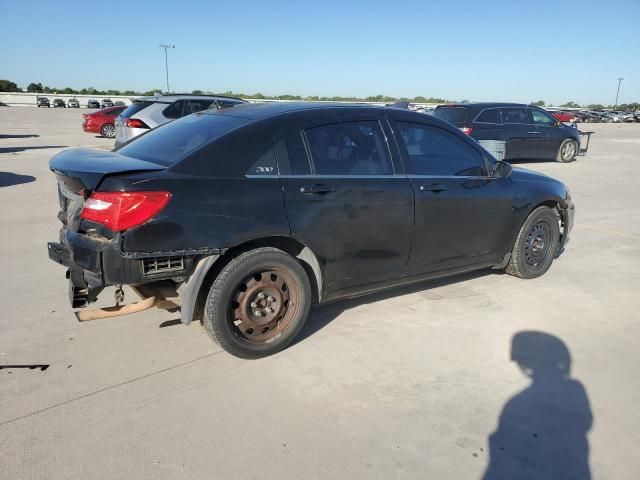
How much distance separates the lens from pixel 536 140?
14.6m

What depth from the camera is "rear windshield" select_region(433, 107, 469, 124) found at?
13.5m

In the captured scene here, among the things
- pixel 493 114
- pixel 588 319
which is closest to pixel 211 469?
pixel 588 319

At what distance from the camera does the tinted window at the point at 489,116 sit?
532 inches

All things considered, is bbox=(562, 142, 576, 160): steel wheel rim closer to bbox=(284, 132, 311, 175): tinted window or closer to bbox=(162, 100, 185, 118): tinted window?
bbox=(162, 100, 185, 118): tinted window

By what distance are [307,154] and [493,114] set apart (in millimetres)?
11643

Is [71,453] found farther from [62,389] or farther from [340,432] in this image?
[340,432]

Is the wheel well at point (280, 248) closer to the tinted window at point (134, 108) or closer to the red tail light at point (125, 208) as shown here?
the red tail light at point (125, 208)

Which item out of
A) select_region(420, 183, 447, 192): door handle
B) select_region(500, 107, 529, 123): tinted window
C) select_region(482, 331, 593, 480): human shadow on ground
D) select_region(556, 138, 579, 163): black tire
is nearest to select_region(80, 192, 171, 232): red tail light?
select_region(420, 183, 447, 192): door handle

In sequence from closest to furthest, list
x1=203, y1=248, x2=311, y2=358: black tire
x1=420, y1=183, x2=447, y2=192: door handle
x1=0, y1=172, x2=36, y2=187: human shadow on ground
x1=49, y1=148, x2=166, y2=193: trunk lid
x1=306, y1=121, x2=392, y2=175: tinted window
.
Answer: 1. x1=49, y1=148, x2=166, y2=193: trunk lid
2. x1=203, y1=248, x2=311, y2=358: black tire
3. x1=306, y1=121, x2=392, y2=175: tinted window
4. x1=420, y1=183, x2=447, y2=192: door handle
5. x1=0, y1=172, x2=36, y2=187: human shadow on ground

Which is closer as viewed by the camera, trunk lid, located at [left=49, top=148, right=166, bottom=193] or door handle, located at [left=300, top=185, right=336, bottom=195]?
trunk lid, located at [left=49, top=148, right=166, bottom=193]

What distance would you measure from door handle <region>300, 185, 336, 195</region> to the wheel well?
0.34 metres

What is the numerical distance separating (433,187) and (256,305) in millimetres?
1691

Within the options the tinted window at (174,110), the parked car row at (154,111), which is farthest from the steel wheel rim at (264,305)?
the tinted window at (174,110)

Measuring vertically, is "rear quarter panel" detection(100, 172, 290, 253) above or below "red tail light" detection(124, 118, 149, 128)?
below
